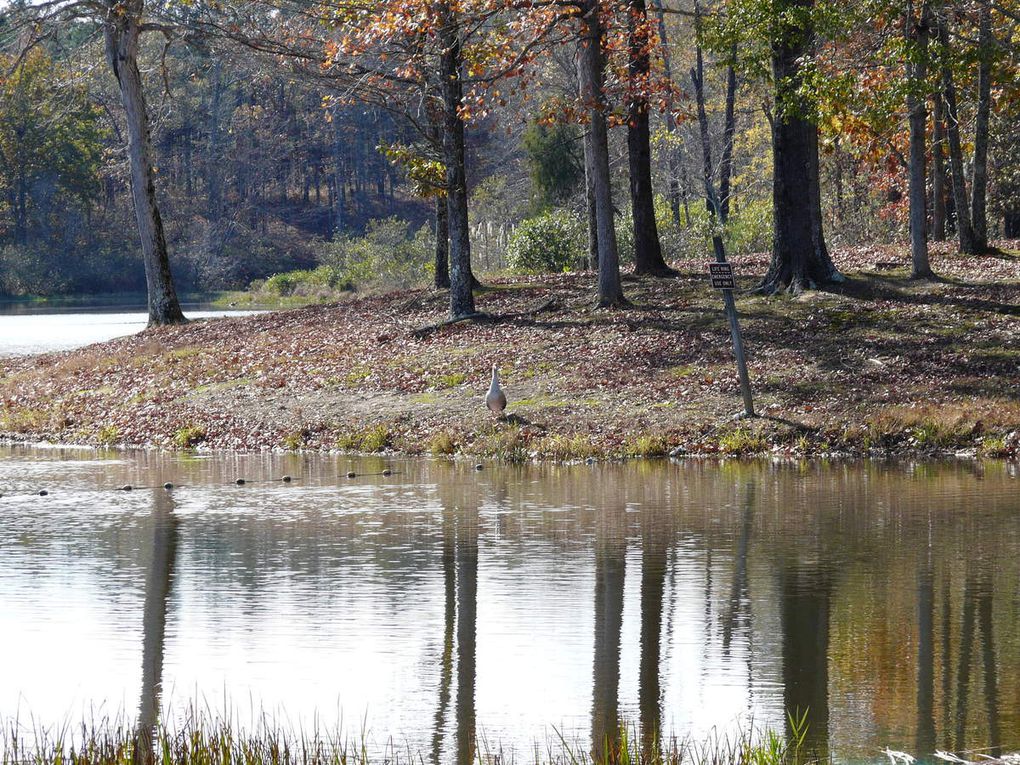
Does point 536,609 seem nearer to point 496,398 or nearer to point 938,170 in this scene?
point 496,398

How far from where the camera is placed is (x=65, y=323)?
50.6 meters

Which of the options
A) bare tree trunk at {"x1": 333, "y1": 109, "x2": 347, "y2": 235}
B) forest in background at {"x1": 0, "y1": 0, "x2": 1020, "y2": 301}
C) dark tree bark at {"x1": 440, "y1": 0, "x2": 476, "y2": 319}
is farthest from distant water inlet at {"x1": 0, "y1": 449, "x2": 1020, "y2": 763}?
bare tree trunk at {"x1": 333, "y1": 109, "x2": 347, "y2": 235}

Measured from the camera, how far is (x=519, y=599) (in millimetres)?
9680

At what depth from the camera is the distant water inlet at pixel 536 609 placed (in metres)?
7.00

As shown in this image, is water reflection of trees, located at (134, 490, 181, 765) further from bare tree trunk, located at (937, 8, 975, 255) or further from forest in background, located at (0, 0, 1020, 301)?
bare tree trunk, located at (937, 8, 975, 255)

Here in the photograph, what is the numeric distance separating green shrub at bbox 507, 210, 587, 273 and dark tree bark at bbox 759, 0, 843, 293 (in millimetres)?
Result: 13322

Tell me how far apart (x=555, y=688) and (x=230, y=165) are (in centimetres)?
9135

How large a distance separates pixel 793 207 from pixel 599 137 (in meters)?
3.74

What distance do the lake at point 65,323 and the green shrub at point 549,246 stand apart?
30.5 ft

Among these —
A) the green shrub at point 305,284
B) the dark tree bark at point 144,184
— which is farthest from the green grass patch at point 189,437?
the green shrub at point 305,284

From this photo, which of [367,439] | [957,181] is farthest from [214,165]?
[367,439]

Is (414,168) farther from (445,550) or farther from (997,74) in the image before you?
(445,550)

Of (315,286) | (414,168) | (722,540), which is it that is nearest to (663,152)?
(315,286)

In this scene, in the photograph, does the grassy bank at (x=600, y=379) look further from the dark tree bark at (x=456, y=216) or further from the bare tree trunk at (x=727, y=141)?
A: the bare tree trunk at (x=727, y=141)
